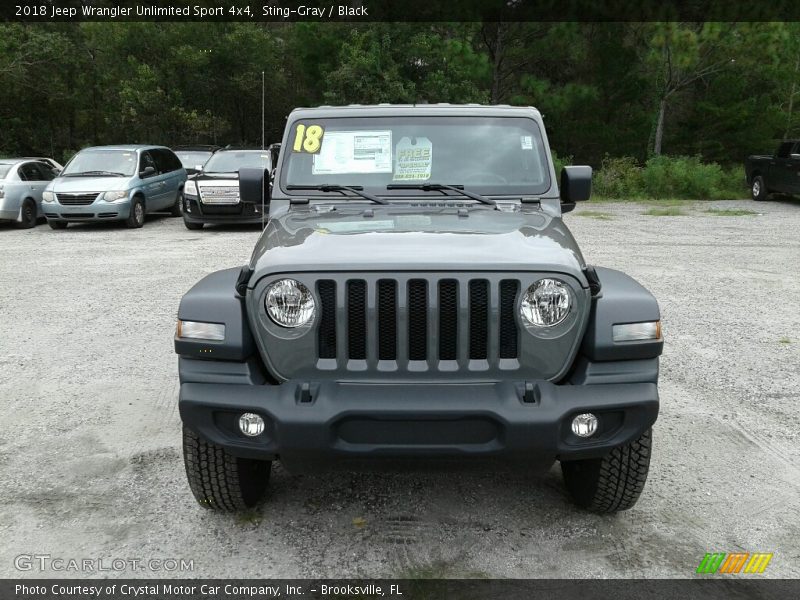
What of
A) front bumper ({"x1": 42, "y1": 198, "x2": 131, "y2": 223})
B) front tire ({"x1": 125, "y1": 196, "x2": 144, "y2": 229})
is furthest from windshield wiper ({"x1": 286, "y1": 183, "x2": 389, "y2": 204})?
front tire ({"x1": 125, "y1": 196, "x2": 144, "y2": 229})

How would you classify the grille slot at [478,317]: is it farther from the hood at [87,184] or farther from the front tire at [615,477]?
the hood at [87,184]

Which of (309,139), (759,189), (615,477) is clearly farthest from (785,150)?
(615,477)

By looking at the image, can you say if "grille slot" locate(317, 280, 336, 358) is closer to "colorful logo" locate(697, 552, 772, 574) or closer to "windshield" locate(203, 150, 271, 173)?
"colorful logo" locate(697, 552, 772, 574)

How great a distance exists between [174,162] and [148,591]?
15.9 m

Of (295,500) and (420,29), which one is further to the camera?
(420,29)

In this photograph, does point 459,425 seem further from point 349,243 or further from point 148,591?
point 148,591

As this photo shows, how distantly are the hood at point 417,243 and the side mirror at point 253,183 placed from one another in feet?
2.13

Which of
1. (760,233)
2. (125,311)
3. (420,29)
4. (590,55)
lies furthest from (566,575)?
(590,55)

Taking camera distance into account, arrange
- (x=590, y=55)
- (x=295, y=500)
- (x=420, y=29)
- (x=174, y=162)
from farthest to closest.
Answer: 1. (x=590, y=55)
2. (x=420, y=29)
3. (x=174, y=162)
4. (x=295, y=500)

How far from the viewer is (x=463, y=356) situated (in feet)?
9.85

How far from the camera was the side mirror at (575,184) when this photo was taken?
450 centimetres

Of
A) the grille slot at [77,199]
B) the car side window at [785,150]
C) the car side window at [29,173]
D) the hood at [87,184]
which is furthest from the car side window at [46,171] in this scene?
the car side window at [785,150]

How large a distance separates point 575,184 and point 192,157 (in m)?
17.1

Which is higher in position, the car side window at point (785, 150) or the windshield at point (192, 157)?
the car side window at point (785, 150)
